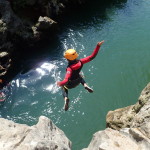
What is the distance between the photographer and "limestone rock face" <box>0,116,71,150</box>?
675 centimetres

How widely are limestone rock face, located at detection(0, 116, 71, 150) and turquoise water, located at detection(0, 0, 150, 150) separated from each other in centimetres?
564

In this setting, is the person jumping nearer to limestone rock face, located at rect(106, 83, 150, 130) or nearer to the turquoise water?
limestone rock face, located at rect(106, 83, 150, 130)

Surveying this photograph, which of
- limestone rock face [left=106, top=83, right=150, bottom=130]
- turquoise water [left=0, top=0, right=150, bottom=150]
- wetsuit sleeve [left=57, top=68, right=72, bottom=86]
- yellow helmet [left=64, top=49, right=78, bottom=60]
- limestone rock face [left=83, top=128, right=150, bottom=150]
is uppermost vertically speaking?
yellow helmet [left=64, top=49, right=78, bottom=60]

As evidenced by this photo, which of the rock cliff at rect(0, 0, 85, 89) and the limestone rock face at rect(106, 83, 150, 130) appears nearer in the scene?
the limestone rock face at rect(106, 83, 150, 130)

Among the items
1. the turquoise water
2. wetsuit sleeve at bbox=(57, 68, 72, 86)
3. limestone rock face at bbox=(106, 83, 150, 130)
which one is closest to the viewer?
wetsuit sleeve at bbox=(57, 68, 72, 86)

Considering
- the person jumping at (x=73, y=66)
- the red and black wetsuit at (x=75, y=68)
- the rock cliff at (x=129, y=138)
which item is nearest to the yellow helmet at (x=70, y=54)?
the person jumping at (x=73, y=66)

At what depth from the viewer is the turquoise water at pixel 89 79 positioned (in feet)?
48.9

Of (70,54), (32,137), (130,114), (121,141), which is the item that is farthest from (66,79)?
(130,114)

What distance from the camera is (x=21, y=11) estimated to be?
2027 centimetres

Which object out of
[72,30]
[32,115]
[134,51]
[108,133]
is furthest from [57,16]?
[108,133]

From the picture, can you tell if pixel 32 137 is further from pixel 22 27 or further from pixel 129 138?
pixel 22 27

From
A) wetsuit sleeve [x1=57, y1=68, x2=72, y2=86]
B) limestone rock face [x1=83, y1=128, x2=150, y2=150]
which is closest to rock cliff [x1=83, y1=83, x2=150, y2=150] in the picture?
limestone rock face [x1=83, y1=128, x2=150, y2=150]

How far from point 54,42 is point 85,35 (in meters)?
2.78

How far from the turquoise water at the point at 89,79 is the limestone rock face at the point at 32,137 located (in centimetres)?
564
